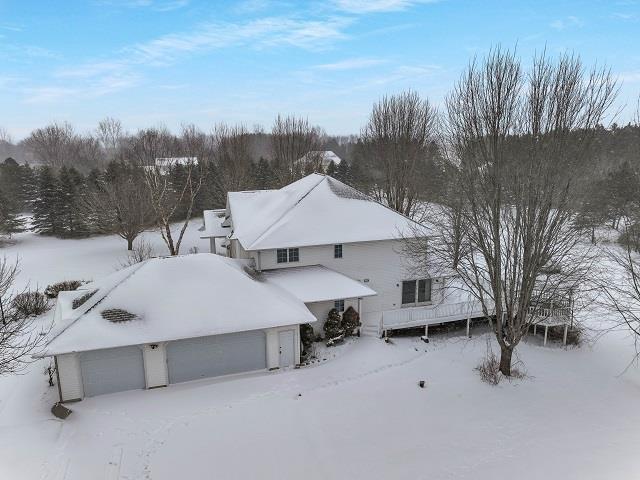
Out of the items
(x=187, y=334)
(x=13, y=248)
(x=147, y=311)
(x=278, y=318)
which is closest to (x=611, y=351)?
(x=278, y=318)

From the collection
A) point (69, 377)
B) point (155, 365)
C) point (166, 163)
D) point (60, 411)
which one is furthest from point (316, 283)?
point (166, 163)

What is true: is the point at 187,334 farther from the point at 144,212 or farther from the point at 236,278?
the point at 144,212

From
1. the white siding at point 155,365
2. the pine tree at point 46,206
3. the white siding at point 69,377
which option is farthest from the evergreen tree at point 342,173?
the white siding at point 69,377

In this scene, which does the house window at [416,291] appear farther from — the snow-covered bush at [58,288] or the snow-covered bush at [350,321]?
the snow-covered bush at [58,288]

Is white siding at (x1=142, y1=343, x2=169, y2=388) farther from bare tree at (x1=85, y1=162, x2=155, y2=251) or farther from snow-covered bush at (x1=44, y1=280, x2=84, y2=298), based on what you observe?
bare tree at (x1=85, y1=162, x2=155, y2=251)

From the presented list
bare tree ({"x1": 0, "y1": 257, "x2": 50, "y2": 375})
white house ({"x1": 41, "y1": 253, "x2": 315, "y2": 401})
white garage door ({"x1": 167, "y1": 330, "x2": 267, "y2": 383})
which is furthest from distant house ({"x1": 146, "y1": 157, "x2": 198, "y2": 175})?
white garage door ({"x1": 167, "y1": 330, "x2": 267, "y2": 383})
